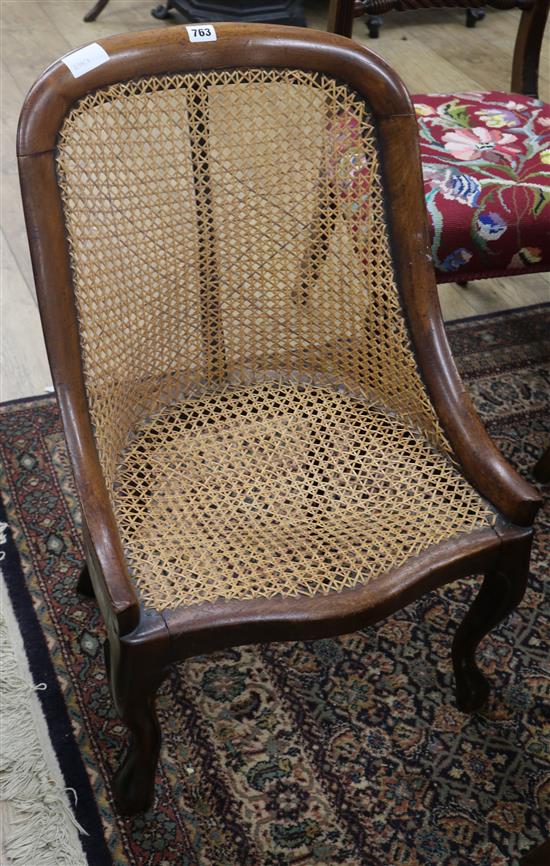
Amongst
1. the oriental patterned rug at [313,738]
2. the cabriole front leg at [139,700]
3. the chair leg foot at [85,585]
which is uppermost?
the cabriole front leg at [139,700]

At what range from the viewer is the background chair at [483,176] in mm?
1764

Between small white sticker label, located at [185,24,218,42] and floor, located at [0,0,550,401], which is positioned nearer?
small white sticker label, located at [185,24,218,42]

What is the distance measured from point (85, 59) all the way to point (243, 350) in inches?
18.8

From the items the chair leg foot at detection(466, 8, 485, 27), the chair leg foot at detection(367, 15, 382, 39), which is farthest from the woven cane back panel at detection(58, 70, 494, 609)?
the chair leg foot at detection(466, 8, 485, 27)

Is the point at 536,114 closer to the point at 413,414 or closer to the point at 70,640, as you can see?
the point at 413,414

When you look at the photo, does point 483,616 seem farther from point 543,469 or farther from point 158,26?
point 158,26

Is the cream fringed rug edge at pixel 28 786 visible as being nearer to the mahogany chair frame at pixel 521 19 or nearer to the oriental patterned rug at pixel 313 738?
the oriental patterned rug at pixel 313 738

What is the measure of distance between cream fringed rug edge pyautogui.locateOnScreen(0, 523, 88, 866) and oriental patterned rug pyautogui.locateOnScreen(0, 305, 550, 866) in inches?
0.7

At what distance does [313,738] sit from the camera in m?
1.49

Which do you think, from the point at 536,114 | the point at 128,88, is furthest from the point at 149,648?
the point at 536,114

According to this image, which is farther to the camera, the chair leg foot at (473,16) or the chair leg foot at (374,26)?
the chair leg foot at (473,16)

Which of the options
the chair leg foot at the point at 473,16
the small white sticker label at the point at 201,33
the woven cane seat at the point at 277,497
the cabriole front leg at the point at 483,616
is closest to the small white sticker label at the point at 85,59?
the small white sticker label at the point at 201,33

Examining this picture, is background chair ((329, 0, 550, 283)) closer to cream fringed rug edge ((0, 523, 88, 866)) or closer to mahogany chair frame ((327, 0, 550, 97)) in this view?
mahogany chair frame ((327, 0, 550, 97))

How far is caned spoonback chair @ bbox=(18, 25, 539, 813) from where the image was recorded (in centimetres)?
122
